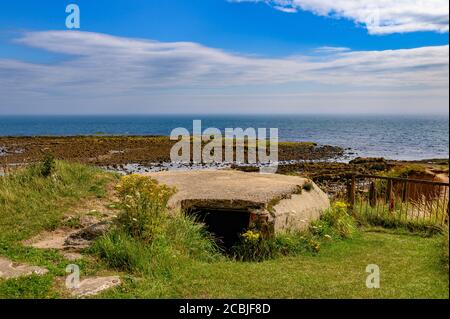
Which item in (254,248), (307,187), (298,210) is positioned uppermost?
(307,187)

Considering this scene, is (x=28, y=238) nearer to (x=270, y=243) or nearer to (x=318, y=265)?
(x=270, y=243)

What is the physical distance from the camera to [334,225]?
36.6ft

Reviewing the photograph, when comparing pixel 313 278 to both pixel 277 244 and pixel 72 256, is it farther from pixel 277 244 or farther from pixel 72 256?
pixel 72 256

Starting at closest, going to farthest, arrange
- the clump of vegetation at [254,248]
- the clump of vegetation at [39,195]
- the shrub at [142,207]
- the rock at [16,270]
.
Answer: the rock at [16,270] < the shrub at [142,207] < the clump of vegetation at [254,248] < the clump of vegetation at [39,195]

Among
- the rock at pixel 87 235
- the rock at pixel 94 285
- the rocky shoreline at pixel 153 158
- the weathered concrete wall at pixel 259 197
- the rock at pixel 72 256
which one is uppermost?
the weathered concrete wall at pixel 259 197

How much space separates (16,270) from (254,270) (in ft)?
12.5

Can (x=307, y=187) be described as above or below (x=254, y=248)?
above

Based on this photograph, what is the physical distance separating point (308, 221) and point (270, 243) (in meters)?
1.91

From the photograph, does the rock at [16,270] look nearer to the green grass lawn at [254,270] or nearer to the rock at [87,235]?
the green grass lawn at [254,270]

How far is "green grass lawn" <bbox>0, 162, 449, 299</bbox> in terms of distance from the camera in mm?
6586

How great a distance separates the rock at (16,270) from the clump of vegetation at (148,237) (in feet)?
3.35

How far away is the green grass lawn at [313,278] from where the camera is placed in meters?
6.59

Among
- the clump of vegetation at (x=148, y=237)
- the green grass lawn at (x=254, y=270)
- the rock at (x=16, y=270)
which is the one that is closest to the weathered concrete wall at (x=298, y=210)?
the green grass lawn at (x=254, y=270)

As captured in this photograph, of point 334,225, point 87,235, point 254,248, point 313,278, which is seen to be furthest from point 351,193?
point 87,235
